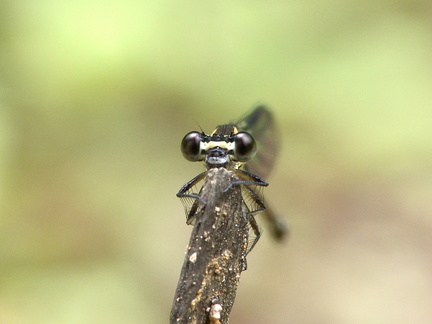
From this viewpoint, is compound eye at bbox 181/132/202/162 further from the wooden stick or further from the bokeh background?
the bokeh background

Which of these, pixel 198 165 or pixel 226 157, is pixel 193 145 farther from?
pixel 198 165

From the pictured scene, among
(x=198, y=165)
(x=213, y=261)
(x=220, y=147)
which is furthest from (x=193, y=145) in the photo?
(x=198, y=165)

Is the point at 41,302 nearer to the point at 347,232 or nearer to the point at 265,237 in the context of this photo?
the point at 265,237

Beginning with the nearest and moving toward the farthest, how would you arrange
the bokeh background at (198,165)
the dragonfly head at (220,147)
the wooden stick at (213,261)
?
1. the wooden stick at (213,261)
2. the dragonfly head at (220,147)
3. the bokeh background at (198,165)

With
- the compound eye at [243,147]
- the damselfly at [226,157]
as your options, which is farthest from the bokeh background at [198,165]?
the compound eye at [243,147]

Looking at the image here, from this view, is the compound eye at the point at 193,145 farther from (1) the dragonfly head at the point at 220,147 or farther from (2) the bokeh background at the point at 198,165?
(2) the bokeh background at the point at 198,165

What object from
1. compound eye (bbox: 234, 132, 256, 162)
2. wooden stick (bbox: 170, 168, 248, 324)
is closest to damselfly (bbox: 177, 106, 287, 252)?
compound eye (bbox: 234, 132, 256, 162)
